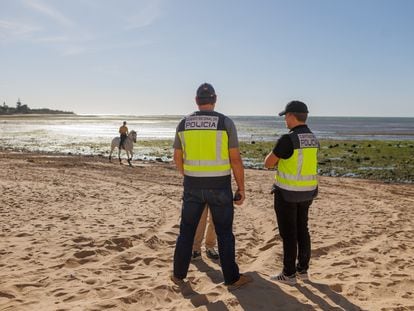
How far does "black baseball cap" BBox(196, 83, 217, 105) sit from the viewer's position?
4.97 metres

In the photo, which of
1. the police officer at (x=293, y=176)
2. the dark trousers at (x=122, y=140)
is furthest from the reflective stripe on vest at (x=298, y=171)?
the dark trousers at (x=122, y=140)

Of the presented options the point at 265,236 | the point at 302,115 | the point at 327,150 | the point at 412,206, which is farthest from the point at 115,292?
the point at 327,150

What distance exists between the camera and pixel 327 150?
31.2 m

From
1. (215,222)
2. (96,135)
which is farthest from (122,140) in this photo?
(96,135)

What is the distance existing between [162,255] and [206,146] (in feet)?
8.42

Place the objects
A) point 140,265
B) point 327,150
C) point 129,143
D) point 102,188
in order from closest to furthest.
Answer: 1. point 140,265
2. point 102,188
3. point 129,143
4. point 327,150

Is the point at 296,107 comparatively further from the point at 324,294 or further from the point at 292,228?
the point at 324,294

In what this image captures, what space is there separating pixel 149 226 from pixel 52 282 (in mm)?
3184

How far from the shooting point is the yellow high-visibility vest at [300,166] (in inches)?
196

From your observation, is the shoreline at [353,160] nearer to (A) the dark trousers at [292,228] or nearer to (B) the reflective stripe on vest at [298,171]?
(A) the dark trousers at [292,228]

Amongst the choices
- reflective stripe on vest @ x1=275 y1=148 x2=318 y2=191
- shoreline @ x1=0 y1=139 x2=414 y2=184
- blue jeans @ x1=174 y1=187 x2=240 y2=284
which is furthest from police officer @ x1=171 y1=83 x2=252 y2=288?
shoreline @ x1=0 y1=139 x2=414 y2=184

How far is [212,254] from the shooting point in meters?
6.41

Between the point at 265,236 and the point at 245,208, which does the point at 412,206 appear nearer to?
the point at 245,208

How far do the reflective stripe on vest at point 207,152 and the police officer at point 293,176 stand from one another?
571 mm
